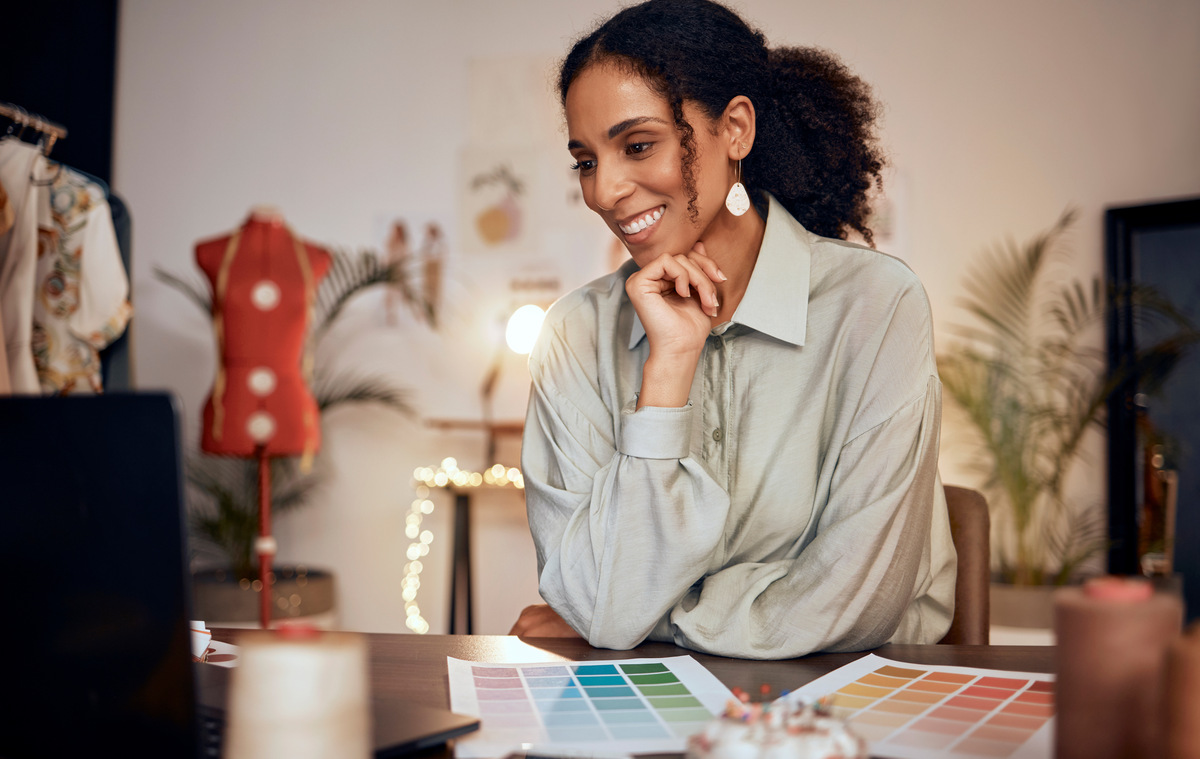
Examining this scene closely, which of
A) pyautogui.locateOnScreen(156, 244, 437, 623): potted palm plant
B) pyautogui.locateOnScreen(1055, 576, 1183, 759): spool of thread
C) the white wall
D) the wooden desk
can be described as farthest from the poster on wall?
pyautogui.locateOnScreen(1055, 576, 1183, 759): spool of thread

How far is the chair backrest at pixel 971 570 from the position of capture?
4.10 ft

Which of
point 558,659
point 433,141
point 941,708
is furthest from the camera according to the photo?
point 433,141

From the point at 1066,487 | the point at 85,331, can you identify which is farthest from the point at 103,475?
the point at 1066,487

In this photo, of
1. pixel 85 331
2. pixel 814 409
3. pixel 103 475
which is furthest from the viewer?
pixel 85 331

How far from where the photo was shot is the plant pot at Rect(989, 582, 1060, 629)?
3.00 m

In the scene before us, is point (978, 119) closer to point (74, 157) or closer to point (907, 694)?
point (907, 694)

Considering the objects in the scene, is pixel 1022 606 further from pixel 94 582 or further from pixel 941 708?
pixel 94 582

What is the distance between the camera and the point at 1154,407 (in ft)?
11.2

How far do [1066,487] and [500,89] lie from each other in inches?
109

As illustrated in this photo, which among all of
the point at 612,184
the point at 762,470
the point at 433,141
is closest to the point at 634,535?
the point at 762,470

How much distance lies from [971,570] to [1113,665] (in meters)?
0.84

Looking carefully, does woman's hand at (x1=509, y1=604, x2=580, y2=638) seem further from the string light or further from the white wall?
the white wall

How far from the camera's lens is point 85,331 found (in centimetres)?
219

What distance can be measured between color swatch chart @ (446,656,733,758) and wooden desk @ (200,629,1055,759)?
1.0 inches
